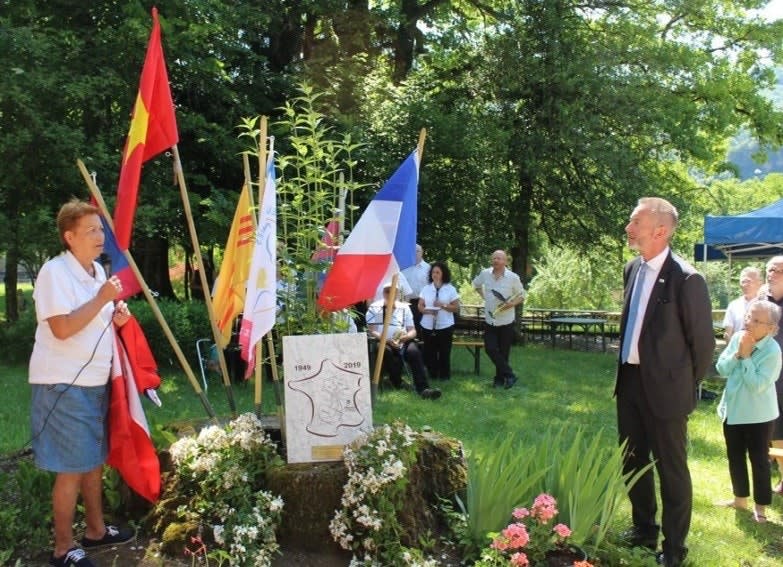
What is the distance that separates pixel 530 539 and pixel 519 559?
1.00ft

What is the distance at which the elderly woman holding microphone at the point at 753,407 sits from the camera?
5.01 metres

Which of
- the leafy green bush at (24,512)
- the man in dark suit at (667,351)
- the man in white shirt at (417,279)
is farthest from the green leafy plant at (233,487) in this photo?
the man in white shirt at (417,279)

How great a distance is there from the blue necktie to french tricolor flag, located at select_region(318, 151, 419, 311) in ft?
4.18

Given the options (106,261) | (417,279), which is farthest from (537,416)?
(106,261)

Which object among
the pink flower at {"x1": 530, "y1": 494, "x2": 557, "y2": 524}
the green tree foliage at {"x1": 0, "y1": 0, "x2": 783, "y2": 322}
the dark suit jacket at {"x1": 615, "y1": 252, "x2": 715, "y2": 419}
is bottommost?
the pink flower at {"x1": 530, "y1": 494, "x2": 557, "y2": 524}

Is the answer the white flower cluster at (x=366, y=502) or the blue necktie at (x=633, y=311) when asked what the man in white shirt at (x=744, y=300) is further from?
the white flower cluster at (x=366, y=502)

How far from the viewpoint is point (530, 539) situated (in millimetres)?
3674

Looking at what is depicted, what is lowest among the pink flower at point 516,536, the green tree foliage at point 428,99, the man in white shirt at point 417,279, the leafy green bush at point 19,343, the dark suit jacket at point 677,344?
the pink flower at point 516,536

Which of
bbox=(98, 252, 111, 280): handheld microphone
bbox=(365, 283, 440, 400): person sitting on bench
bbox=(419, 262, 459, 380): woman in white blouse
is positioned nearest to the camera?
bbox=(98, 252, 111, 280): handheld microphone

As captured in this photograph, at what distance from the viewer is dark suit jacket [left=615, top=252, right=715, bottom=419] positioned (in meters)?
3.87

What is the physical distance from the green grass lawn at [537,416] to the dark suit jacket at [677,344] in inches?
32.7

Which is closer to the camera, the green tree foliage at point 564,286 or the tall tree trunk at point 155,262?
the tall tree trunk at point 155,262

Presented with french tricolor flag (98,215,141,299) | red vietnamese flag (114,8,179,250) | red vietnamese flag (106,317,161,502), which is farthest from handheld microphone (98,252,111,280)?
red vietnamese flag (106,317,161,502)

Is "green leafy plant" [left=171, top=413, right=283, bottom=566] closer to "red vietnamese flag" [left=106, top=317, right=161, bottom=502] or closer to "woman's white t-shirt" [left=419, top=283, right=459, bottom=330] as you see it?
"red vietnamese flag" [left=106, top=317, right=161, bottom=502]
